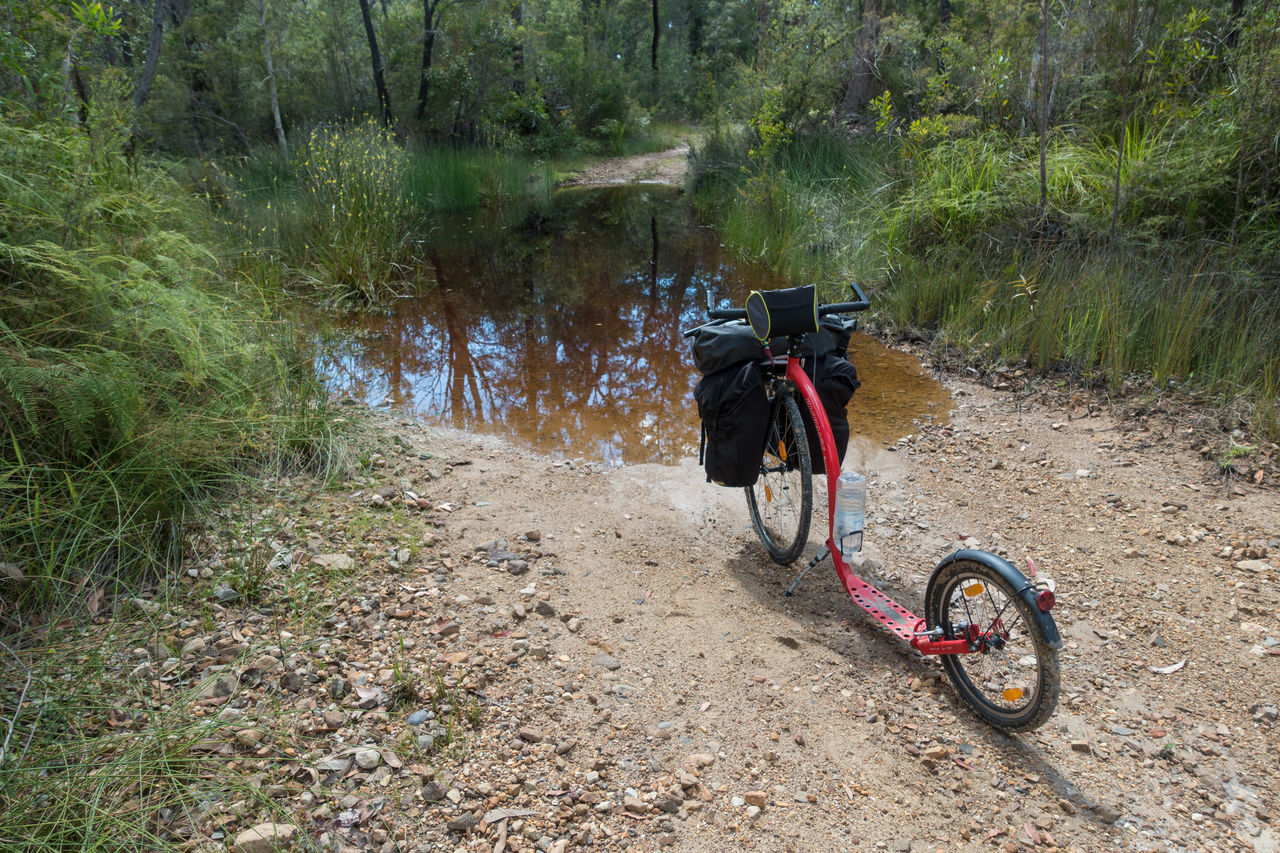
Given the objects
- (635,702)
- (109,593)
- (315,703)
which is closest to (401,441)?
(109,593)

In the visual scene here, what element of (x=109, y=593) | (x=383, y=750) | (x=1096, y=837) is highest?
(x=109, y=593)

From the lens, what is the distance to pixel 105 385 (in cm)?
300

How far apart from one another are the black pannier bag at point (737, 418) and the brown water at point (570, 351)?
142 centimetres

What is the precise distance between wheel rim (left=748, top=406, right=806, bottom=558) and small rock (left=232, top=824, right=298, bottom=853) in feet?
7.40

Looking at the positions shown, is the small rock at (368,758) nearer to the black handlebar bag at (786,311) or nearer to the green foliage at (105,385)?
the green foliage at (105,385)

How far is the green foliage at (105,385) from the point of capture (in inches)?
111

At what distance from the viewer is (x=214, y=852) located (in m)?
1.89

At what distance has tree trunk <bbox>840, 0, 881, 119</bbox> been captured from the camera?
36.1ft

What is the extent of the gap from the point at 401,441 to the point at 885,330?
15.0 feet

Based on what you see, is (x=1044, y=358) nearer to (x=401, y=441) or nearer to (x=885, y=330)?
(x=885, y=330)

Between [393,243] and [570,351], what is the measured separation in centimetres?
298

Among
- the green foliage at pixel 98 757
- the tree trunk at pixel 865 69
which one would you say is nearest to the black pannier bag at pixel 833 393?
the green foliage at pixel 98 757

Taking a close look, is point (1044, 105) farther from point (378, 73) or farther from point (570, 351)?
point (378, 73)

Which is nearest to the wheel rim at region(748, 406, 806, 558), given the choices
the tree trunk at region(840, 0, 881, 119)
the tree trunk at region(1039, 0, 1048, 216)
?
the tree trunk at region(1039, 0, 1048, 216)
